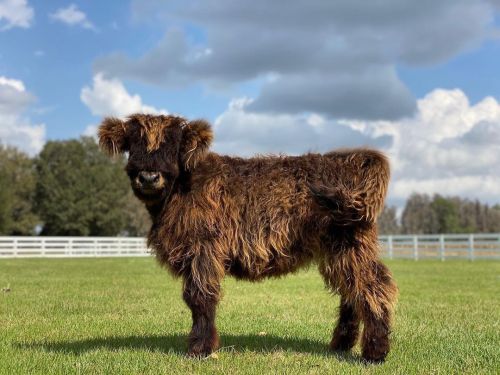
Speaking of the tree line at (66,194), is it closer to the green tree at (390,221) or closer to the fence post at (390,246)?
the fence post at (390,246)

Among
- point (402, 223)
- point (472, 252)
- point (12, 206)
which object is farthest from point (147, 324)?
point (402, 223)

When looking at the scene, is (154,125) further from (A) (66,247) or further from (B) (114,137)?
(A) (66,247)

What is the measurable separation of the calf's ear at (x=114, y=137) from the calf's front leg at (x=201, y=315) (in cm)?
164

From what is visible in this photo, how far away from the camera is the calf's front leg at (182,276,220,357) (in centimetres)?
606

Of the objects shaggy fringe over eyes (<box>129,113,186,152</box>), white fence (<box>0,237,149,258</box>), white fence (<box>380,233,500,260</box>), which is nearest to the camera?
shaggy fringe over eyes (<box>129,113,186,152</box>)

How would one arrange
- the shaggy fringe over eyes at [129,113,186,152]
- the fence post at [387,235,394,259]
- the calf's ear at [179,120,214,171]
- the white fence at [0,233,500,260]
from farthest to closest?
1. the fence post at [387,235,394,259]
2. the white fence at [0,233,500,260]
3. the calf's ear at [179,120,214,171]
4. the shaggy fringe over eyes at [129,113,186,152]

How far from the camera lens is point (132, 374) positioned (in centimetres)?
554

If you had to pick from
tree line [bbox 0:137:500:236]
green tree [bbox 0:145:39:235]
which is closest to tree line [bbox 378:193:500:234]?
tree line [bbox 0:137:500:236]

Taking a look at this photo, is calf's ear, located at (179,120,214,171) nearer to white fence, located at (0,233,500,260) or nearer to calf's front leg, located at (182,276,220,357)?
calf's front leg, located at (182,276,220,357)

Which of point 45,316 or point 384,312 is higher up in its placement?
point 384,312

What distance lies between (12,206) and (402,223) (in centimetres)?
8171

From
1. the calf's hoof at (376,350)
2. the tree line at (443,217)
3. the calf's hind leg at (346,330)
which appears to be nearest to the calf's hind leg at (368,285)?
the calf's hoof at (376,350)

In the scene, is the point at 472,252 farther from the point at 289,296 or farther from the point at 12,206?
the point at 12,206

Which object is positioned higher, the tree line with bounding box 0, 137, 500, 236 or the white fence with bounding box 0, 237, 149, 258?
the tree line with bounding box 0, 137, 500, 236
